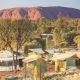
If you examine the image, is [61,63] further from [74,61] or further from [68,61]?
[74,61]

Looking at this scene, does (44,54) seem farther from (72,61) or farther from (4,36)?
(72,61)

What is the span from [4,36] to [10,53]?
108 inches

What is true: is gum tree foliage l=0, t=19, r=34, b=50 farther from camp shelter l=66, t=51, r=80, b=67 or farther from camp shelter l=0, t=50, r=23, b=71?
camp shelter l=66, t=51, r=80, b=67

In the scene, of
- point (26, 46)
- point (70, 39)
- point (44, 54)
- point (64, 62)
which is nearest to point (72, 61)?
point (64, 62)

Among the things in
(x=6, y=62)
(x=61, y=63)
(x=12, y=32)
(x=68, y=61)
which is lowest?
(x=6, y=62)

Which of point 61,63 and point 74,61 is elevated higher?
point 74,61

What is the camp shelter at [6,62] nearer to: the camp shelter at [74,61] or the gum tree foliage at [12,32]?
the gum tree foliage at [12,32]

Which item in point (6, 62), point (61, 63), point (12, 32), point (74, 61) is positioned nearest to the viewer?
point (74, 61)

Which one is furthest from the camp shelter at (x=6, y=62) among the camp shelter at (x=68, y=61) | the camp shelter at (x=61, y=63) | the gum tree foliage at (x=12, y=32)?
the camp shelter at (x=68, y=61)

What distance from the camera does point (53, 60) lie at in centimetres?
3978

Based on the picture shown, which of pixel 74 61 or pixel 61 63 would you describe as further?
pixel 61 63

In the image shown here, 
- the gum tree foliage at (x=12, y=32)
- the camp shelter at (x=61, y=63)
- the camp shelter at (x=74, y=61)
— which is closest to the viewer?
the camp shelter at (x=74, y=61)

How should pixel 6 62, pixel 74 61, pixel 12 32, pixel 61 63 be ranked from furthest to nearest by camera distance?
pixel 12 32 → pixel 6 62 → pixel 61 63 → pixel 74 61

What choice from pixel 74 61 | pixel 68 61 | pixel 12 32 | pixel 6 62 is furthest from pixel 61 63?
pixel 12 32
